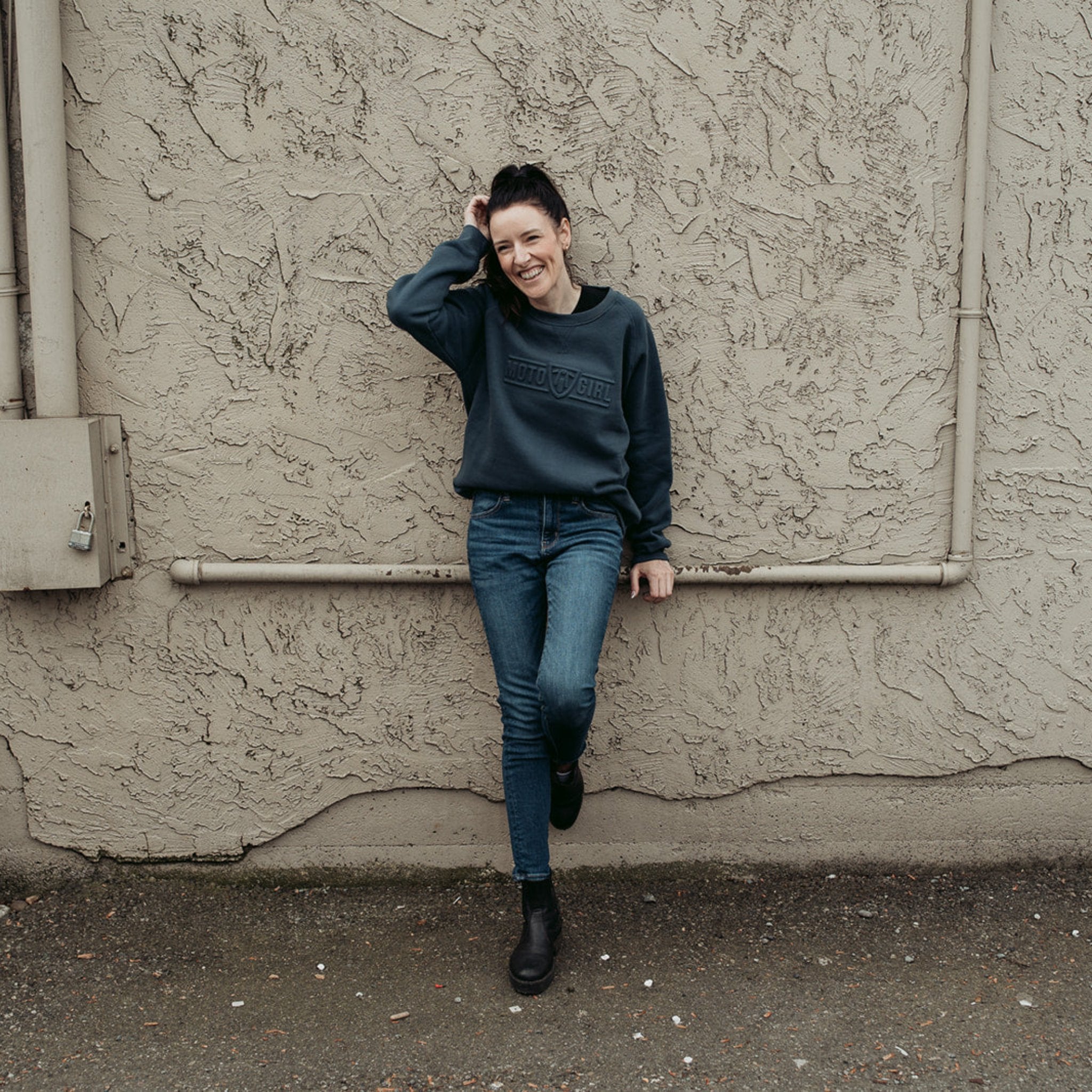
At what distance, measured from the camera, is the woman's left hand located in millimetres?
2947

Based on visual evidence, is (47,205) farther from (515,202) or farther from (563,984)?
(563,984)

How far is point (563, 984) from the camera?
2779 millimetres

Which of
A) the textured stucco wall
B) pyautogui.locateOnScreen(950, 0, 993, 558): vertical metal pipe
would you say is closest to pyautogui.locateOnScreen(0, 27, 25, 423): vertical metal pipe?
the textured stucco wall

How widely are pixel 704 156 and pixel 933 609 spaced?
1442 mm

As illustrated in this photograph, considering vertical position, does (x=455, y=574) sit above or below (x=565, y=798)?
above

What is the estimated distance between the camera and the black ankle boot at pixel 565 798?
289 centimetres

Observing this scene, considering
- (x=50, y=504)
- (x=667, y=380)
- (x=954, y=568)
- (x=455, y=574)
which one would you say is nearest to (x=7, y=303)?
(x=50, y=504)

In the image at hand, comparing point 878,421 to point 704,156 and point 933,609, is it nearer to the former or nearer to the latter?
Result: point 933,609

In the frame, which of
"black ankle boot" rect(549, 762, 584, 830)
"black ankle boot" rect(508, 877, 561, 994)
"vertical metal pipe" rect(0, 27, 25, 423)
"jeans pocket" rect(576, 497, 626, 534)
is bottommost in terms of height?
"black ankle boot" rect(508, 877, 561, 994)

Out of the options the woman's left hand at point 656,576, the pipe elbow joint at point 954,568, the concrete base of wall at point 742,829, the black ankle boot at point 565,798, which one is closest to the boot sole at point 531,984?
the black ankle boot at point 565,798

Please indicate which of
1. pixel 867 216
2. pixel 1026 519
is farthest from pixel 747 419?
pixel 1026 519

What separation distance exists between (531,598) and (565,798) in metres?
0.55

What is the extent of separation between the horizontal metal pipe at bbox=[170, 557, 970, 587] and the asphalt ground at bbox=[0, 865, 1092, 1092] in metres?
0.89

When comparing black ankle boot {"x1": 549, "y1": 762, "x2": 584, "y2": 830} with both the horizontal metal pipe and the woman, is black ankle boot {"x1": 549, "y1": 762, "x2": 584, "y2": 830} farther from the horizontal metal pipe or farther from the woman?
the horizontal metal pipe
